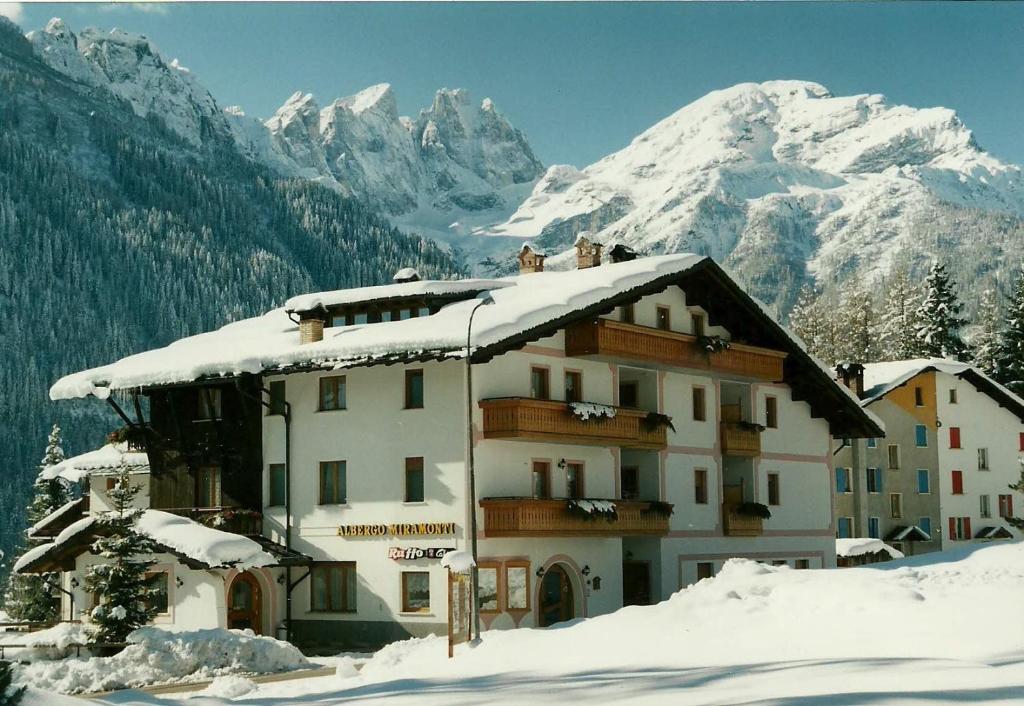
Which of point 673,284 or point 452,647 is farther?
point 673,284

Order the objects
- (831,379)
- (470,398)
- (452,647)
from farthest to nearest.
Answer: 1. (831,379)
2. (470,398)
3. (452,647)

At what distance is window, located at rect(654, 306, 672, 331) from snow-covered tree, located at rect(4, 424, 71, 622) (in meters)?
23.6

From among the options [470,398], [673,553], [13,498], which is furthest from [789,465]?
[13,498]

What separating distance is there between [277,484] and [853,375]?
38.4 metres

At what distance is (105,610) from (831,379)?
3014 cm

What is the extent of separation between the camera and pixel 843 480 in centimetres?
7762

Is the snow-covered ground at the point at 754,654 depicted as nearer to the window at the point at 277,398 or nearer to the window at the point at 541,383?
the window at the point at 541,383

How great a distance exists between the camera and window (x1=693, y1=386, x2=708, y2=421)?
169 feet

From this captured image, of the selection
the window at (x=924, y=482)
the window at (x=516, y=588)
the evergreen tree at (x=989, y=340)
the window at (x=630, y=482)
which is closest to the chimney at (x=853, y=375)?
the window at (x=924, y=482)

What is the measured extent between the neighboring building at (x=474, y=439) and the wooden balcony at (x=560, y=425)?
7 cm

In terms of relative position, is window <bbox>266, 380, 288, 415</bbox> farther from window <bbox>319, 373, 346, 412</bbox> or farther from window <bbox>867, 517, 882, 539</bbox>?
window <bbox>867, 517, 882, 539</bbox>

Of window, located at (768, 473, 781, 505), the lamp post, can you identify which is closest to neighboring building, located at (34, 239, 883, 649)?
the lamp post

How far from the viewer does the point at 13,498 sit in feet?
587

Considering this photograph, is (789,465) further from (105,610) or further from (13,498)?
(13,498)
